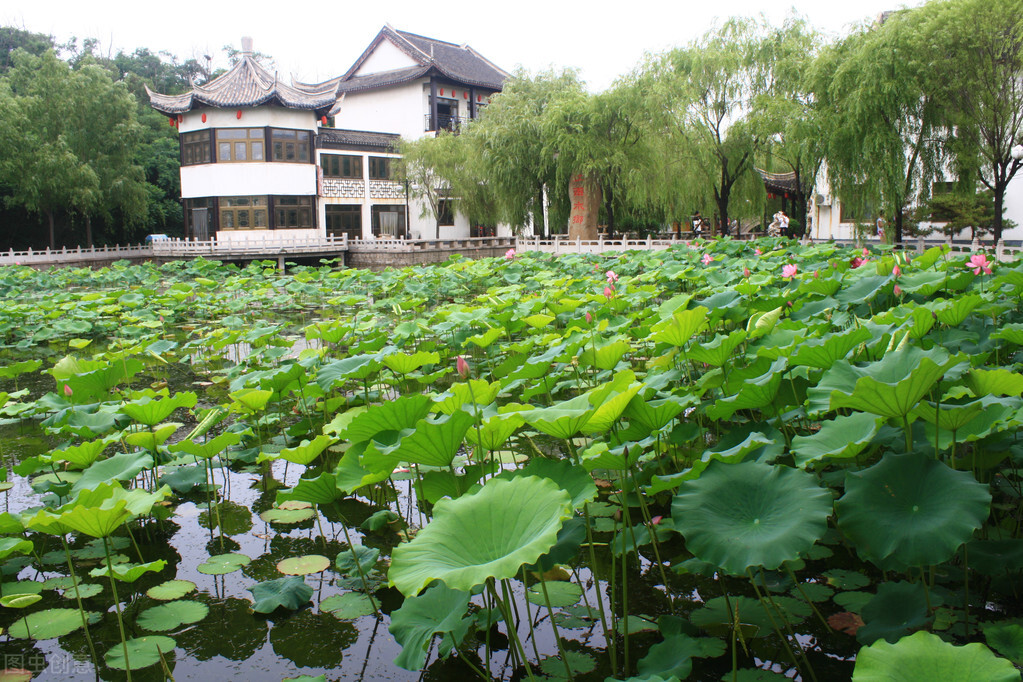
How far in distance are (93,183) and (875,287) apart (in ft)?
64.6

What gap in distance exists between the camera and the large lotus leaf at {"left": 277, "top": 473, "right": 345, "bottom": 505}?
2010 millimetres

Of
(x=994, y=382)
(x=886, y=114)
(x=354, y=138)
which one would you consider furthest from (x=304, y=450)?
(x=354, y=138)

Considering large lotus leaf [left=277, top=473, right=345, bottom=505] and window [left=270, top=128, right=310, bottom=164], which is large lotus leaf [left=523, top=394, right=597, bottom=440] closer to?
large lotus leaf [left=277, top=473, right=345, bottom=505]

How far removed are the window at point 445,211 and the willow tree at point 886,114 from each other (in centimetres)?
1237

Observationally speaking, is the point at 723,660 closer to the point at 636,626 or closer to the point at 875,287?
the point at 636,626

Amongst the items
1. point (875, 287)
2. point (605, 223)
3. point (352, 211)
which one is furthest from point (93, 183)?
point (875, 287)

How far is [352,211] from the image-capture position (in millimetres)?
22047

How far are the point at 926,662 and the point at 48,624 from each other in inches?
77.6

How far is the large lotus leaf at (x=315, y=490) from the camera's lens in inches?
79.1

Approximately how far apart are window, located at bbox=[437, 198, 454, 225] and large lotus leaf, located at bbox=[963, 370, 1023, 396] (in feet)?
67.2

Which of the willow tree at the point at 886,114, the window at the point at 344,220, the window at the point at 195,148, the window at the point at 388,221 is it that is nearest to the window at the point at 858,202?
the willow tree at the point at 886,114

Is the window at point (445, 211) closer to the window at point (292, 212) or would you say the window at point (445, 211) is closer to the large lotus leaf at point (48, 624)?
the window at point (292, 212)

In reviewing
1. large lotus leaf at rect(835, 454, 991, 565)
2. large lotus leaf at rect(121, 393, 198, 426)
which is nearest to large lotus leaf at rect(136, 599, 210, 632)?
large lotus leaf at rect(121, 393, 198, 426)

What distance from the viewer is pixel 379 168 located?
22453 mm
